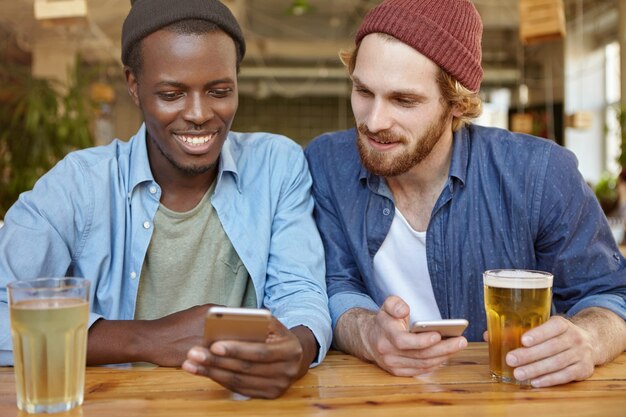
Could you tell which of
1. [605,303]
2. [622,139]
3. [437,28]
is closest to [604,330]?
[605,303]

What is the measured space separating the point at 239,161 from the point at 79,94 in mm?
3855

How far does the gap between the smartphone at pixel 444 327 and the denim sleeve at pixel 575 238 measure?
1.74 ft

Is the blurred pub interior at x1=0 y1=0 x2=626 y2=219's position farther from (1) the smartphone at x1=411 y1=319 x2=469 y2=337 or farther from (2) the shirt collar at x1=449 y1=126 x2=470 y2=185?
(1) the smartphone at x1=411 y1=319 x2=469 y2=337

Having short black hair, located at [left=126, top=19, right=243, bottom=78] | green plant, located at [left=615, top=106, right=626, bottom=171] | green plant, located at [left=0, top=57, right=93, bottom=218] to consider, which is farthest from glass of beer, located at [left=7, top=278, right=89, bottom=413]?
green plant, located at [left=615, top=106, right=626, bottom=171]

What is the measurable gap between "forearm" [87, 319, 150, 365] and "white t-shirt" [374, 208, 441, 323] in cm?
65

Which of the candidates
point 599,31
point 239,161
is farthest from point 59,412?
point 599,31

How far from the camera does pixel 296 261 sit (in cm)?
146

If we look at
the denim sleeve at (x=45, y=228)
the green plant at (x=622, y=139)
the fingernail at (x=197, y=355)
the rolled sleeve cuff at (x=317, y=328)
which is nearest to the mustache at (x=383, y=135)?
the rolled sleeve cuff at (x=317, y=328)

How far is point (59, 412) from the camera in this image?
943 millimetres

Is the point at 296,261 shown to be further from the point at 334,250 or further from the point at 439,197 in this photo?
the point at 439,197

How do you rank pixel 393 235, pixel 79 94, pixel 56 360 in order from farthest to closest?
pixel 79 94
pixel 393 235
pixel 56 360

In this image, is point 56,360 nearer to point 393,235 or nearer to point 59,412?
point 59,412

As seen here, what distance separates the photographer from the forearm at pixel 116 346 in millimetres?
1181

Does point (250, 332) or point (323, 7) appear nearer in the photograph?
point (250, 332)
